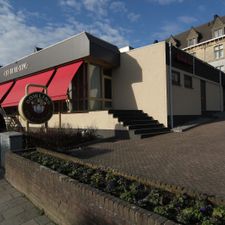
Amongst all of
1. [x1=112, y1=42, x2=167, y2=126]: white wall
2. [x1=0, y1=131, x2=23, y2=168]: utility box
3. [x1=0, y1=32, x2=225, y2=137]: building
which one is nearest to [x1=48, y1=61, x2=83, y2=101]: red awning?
[x1=0, y1=32, x2=225, y2=137]: building

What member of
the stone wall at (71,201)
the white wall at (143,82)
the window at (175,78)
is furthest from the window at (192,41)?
the stone wall at (71,201)

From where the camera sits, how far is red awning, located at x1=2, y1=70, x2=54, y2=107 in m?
16.2

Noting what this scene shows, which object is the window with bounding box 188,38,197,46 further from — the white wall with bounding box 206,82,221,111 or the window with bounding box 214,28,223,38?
the white wall with bounding box 206,82,221,111

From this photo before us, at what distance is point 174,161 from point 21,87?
47.0ft

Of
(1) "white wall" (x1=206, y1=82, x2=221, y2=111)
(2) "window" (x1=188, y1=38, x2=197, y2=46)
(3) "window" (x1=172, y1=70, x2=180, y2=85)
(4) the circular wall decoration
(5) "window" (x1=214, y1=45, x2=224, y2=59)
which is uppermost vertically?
(2) "window" (x1=188, y1=38, x2=197, y2=46)

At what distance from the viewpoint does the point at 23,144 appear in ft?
26.3

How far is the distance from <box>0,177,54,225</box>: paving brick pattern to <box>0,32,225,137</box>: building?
680 cm

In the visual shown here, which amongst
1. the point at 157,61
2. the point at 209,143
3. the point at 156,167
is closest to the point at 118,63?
the point at 157,61

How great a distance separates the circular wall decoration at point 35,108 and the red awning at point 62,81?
12.9 ft

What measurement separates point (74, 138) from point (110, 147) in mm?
1821

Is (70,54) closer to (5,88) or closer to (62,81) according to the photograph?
(62,81)

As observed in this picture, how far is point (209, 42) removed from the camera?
39.2 metres

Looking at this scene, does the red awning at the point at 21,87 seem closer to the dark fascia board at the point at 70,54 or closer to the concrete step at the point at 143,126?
the dark fascia board at the point at 70,54

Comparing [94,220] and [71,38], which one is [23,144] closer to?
[94,220]
